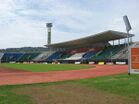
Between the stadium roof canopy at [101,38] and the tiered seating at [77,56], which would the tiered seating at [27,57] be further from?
the tiered seating at [77,56]

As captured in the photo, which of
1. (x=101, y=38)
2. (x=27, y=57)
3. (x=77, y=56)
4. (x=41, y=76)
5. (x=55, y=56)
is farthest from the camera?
(x=27, y=57)

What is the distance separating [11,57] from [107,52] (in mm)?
54422

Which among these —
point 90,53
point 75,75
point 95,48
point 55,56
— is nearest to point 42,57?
point 55,56

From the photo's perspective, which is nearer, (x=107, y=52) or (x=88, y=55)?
(x=107, y=52)

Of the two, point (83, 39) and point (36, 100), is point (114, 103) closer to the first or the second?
point (36, 100)

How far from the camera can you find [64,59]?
92.8m

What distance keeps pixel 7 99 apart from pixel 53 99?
175 cm

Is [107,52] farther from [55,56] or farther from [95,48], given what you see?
[55,56]

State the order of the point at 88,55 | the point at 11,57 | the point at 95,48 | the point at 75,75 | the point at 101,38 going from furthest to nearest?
A: the point at 11,57, the point at 95,48, the point at 88,55, the point at 101,38, the point at 75,75

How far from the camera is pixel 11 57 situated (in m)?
122

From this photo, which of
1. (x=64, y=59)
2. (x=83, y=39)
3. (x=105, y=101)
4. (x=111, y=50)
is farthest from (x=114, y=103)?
(x=64, y=59)

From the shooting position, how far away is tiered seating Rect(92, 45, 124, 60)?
74569mm

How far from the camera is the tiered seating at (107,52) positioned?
74569mm

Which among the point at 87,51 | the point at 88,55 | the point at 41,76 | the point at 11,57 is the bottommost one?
the point at 41,76
